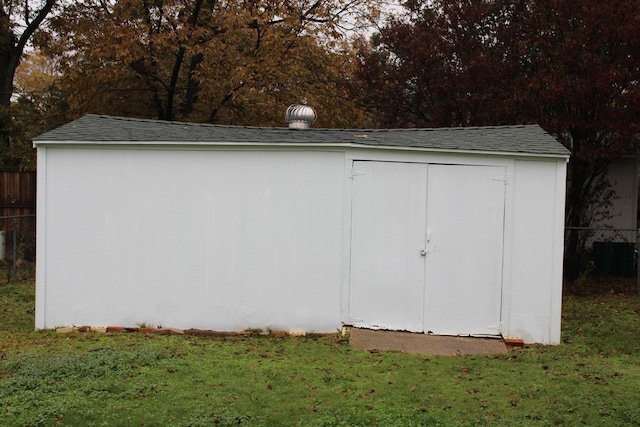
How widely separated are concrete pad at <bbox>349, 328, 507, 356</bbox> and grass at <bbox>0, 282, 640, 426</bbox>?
223 mm

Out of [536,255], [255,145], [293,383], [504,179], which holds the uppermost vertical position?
[255,145]

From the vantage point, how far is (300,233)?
24.6ft

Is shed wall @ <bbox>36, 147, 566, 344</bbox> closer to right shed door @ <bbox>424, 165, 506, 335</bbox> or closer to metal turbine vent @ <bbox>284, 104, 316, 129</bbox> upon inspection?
right shed door @ <bbox>424, 165, 506, 335</bbox>

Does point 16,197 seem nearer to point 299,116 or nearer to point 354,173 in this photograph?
point 299,116

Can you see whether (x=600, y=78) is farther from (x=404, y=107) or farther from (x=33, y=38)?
(x=33, y=38)

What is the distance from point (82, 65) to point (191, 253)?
987 centimetres

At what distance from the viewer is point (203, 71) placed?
1473 cm

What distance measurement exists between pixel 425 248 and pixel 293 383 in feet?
9.08

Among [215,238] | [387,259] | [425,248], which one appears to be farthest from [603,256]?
[215,238]

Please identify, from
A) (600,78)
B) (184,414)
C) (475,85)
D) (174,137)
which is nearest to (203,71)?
(475,85)

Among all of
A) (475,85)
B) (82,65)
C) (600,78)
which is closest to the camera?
(600,78)

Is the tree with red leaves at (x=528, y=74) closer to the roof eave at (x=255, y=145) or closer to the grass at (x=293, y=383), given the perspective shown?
the roof eave at (x=255, y=145)

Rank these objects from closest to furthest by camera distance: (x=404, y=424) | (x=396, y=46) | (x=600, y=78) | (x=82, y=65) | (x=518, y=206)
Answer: (x=404, y=424)
(x=518, y=206)
(x=600, y=78)
(x=396, y=46)
(x=82, y=65)

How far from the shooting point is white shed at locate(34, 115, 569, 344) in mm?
7379
